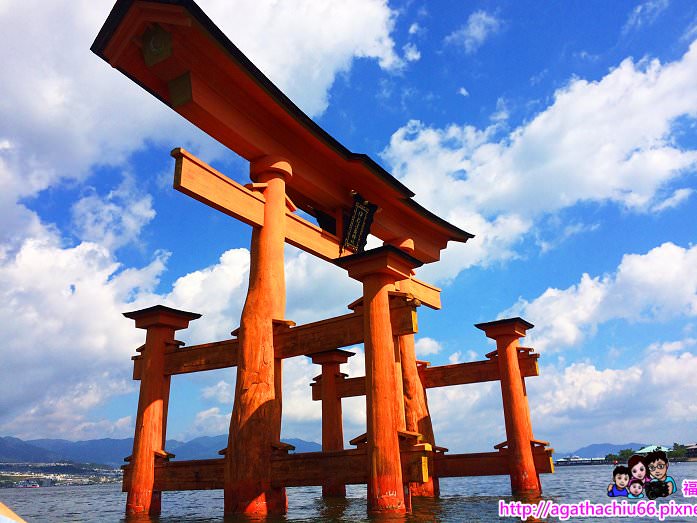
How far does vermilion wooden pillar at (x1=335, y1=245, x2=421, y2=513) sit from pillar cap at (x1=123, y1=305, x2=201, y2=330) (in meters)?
4.31

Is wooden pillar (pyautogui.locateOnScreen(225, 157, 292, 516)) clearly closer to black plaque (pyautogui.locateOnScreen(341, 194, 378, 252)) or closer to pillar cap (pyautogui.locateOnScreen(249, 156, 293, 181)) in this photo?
pillar cap (pyautogui.locateOnScreen(249, 156, 293, 181))

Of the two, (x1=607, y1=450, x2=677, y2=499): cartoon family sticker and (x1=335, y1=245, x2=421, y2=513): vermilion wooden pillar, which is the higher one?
(x1=335, y1=245, x2=421, y2=513): vermilion wooden pillar

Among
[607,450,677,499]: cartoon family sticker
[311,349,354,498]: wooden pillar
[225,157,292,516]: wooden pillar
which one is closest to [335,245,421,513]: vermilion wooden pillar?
[225,157,292,516]: wooden pillar

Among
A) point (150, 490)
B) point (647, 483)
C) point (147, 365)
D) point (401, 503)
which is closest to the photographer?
point (647, 483)

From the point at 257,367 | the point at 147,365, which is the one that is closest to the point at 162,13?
the point at 257,367

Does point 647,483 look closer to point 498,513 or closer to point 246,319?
point 498,513

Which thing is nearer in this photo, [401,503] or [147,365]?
[401,503]

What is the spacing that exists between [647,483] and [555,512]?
3081 millimetres

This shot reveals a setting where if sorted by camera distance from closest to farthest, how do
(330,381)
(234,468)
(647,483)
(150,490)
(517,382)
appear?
(647,483) < (234,468) < (150,490) < (517,382) < (330,381)

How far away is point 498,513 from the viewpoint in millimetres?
9984

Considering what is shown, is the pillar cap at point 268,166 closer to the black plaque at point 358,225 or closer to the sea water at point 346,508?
the black plaque at point 358,225

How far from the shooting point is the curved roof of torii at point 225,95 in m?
8.85

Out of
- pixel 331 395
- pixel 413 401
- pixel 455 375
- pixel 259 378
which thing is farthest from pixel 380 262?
pixel 455 375

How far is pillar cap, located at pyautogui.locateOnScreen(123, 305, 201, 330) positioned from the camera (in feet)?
37.0
